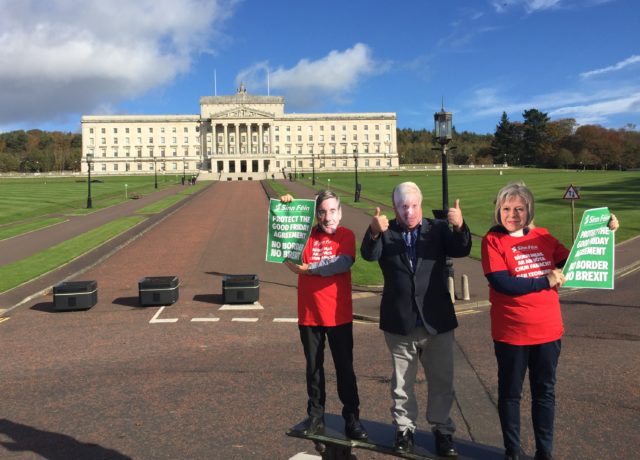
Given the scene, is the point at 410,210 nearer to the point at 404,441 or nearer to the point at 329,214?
the point at 329,214

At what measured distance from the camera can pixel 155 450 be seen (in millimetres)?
5984

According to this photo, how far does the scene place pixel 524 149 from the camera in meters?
153

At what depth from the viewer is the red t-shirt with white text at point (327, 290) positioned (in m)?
5.25

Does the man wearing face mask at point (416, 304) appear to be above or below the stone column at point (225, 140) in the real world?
below

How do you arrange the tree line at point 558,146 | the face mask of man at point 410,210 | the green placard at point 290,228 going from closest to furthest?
1. the face mask of man at point 410,210
2. the green placard at point 290,228
3. the tree line at point 558,146

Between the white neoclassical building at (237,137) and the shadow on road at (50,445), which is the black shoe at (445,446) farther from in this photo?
the white neoclassical building at (237,137)

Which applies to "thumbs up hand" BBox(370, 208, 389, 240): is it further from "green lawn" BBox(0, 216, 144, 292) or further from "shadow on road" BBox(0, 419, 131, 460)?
"green lawn" BBox(0, 216, 144, 292)

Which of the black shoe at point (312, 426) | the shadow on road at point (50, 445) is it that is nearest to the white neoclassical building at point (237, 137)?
the shadow on road at point (50, 445)

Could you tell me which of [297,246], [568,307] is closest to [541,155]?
[568,307]

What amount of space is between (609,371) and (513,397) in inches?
188

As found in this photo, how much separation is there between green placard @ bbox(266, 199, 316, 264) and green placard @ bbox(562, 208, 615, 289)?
260cm

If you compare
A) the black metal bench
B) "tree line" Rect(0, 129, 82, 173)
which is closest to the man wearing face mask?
the black metal bench

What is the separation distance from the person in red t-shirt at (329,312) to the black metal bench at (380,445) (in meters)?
0.12

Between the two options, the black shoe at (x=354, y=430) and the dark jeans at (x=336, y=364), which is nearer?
the black shoe at (x=354, y=430)
